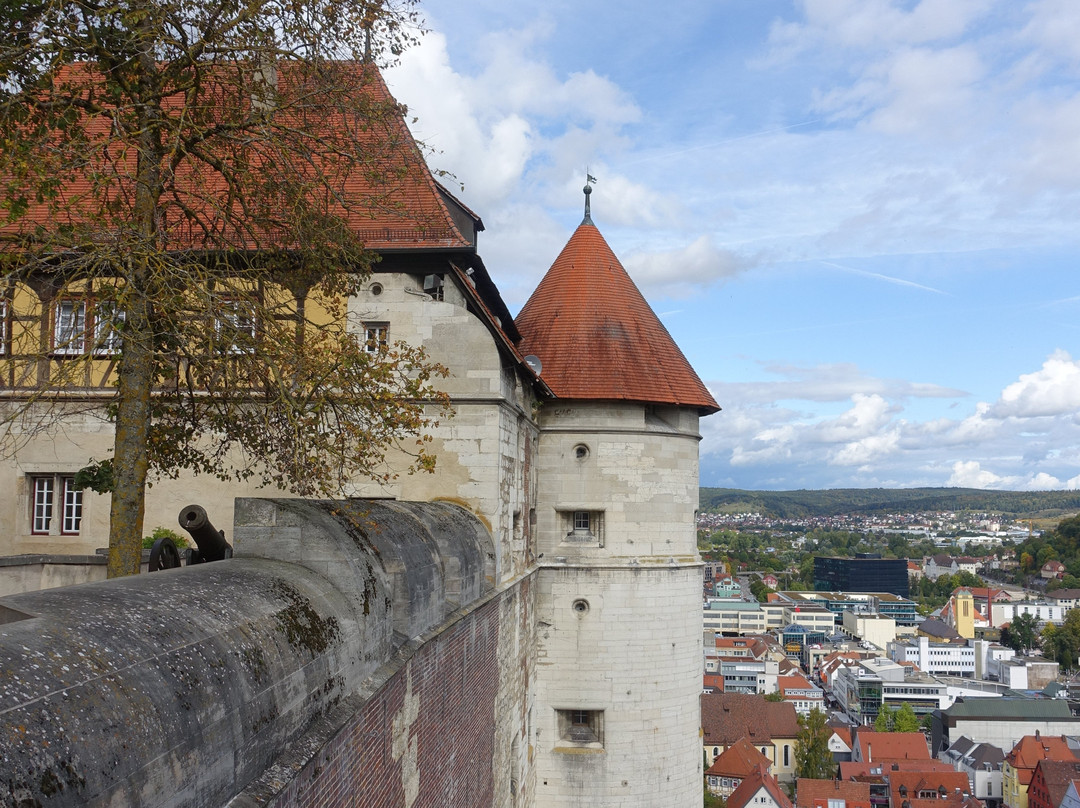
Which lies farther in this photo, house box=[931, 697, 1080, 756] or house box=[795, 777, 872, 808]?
house box=[931, 697, 1080, 756]

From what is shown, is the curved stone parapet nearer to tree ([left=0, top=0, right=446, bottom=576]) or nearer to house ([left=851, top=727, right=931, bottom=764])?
tree ([left=0, top=0, right=446, bottom=576])

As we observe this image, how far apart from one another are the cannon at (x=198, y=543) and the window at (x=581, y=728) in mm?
8592

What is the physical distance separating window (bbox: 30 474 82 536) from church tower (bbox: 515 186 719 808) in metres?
6.59

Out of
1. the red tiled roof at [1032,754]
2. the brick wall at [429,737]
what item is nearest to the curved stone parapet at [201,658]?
the brick wall at [429,737]

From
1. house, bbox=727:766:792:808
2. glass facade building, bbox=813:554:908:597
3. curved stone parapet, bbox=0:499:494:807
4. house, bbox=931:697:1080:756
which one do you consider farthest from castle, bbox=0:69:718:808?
glass facade building, bbox=813:554:908:597

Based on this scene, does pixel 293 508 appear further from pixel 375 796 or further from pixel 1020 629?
pixel 1020 629

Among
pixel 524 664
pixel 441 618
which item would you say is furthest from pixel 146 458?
pixel 524 664

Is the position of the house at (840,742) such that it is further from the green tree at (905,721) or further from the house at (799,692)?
the house at (799,692)

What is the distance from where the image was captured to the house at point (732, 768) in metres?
65.2

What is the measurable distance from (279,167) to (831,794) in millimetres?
63722

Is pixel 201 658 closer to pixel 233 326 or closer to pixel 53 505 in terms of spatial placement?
pixel 233 326

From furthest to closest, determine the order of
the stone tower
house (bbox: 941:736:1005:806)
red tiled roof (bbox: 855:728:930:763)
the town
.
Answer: the stone tower
red tiled roof (bbox: 855:728:930:763)
house (bbox: 941:736:1005:806)
the town

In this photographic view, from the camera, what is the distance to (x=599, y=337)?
590 inches

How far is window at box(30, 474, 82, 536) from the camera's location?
1159 cm
